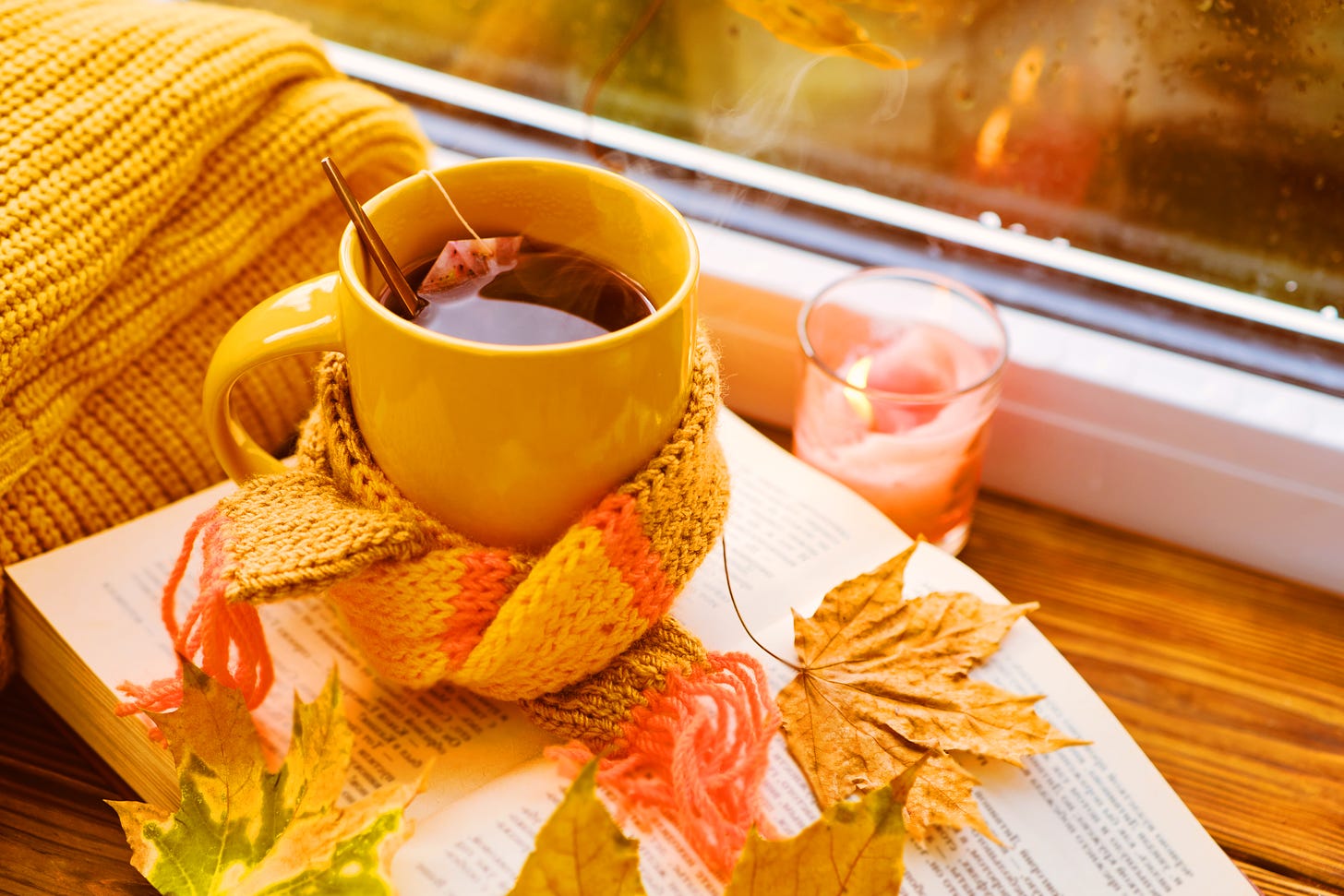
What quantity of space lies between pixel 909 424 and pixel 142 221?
44cm

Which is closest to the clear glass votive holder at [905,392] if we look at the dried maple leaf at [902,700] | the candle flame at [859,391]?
the candle flame at [859,391]

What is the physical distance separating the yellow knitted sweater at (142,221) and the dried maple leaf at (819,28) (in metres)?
0.25

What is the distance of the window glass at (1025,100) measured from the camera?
0.67 m

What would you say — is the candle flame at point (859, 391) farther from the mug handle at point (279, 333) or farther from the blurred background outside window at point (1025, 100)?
the mug handle at point (279, 333)

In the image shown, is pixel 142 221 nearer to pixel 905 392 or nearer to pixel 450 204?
pixel 450 204

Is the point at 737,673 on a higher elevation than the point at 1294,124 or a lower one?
lower

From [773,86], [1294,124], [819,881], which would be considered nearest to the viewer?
[819,881]

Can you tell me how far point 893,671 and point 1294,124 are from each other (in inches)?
16.9

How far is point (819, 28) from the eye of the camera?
28.6 inches

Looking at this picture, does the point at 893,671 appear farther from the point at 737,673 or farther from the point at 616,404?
the point at 616,404

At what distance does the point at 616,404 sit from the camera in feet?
1.45

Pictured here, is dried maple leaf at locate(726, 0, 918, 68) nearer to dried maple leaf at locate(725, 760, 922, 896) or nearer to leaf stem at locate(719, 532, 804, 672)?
leaf stem at locate(719, 532, 804, 672)

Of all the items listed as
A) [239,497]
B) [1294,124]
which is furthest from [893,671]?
[1294,124]

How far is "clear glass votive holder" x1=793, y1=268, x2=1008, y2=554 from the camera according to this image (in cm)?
66
